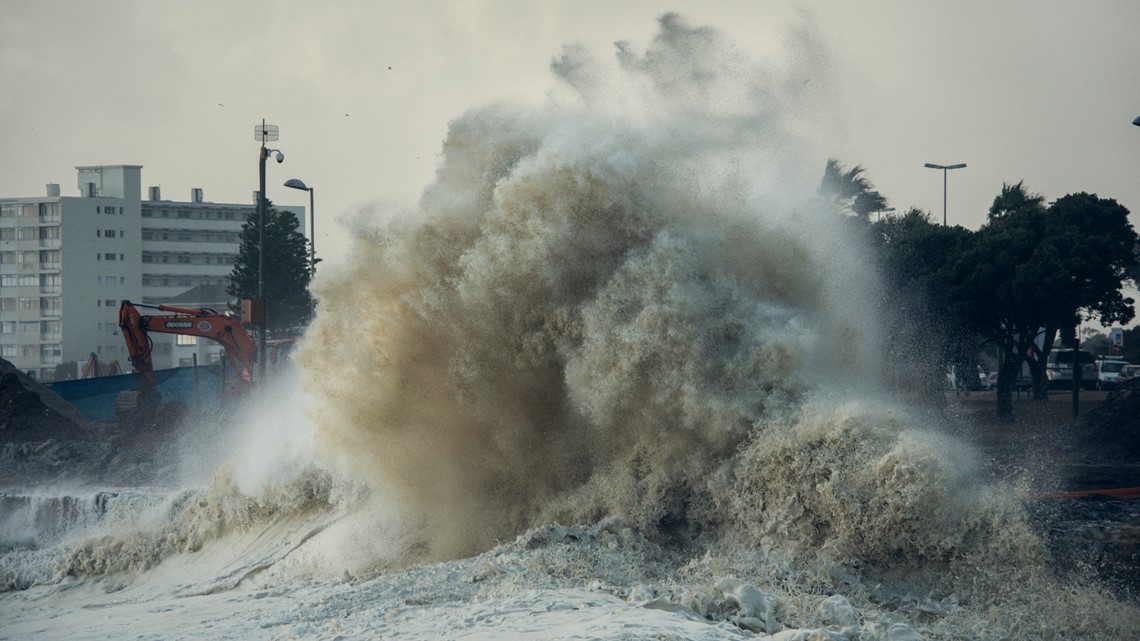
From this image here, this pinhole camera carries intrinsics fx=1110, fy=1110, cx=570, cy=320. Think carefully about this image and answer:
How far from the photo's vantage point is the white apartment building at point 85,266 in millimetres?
96812

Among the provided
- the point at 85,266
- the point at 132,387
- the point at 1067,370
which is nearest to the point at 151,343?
the point at 132,387

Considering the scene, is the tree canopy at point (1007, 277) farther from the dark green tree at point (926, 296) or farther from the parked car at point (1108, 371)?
the parked car at point (1108, 371)

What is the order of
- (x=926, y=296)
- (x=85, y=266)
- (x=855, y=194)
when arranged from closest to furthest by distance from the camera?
(x=926, y=296) < (x=855, y=194) < (x=85, y=266)

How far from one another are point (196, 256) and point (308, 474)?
93.0 m

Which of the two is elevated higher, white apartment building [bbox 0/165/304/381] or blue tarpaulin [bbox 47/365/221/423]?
white apartment building [bbox 0/165/304/381]

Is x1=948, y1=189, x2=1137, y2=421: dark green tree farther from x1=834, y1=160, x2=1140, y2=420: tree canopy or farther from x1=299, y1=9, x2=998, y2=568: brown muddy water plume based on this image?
x1=299, y1=9, x2=998, y2=568: brown muddy water plume

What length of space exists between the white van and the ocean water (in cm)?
3615

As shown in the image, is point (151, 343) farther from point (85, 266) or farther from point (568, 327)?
point (85, 266)

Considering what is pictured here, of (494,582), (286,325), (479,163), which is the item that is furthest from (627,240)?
(286,325)

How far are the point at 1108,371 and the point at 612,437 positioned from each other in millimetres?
45733

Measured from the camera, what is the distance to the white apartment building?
96812 mm

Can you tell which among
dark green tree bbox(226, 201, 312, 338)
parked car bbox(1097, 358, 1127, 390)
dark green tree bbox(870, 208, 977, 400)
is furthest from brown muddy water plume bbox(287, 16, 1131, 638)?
dark green tree bbox(226, 201, 312, 338)

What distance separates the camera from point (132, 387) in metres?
32.4

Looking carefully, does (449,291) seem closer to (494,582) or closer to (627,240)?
(627,240)
